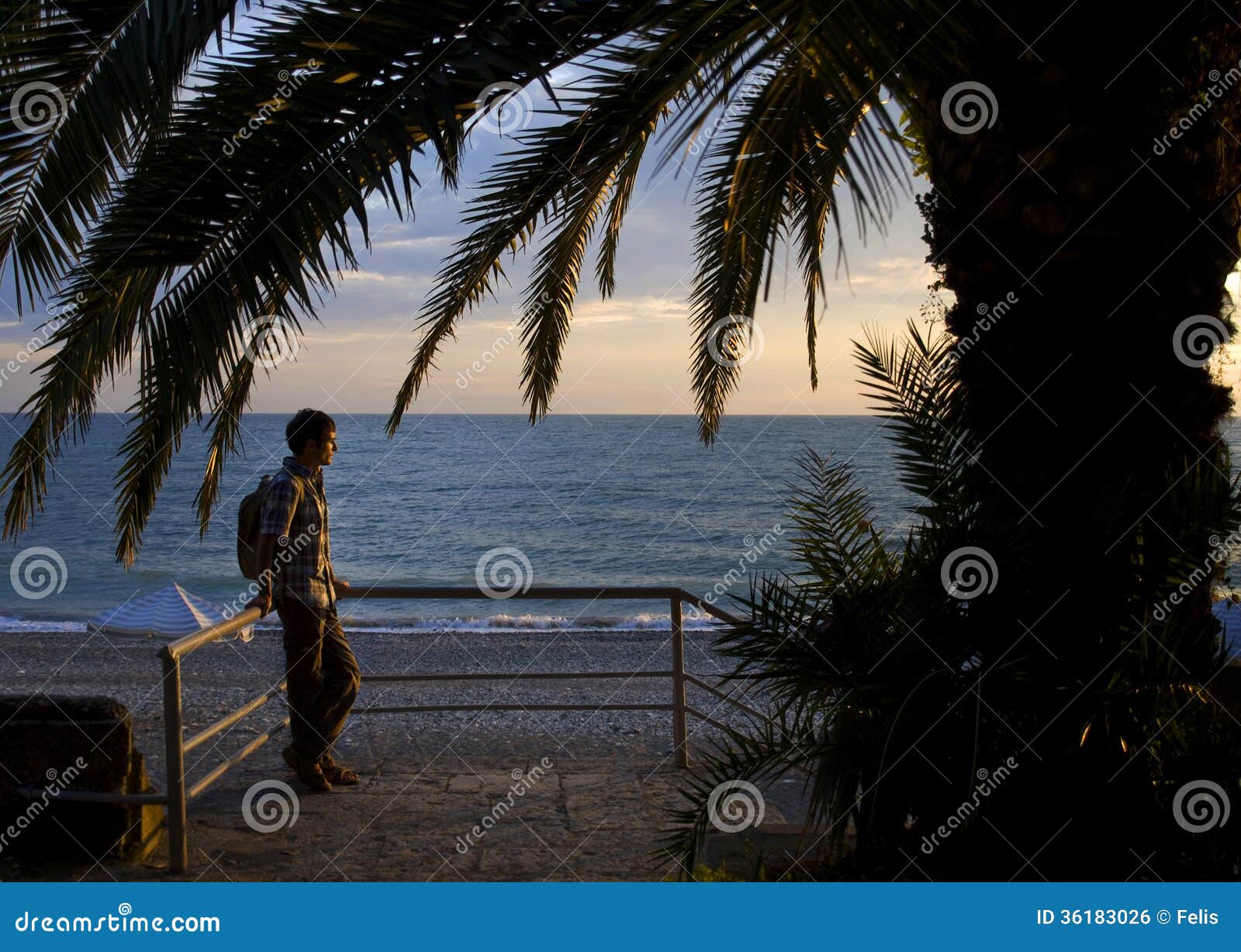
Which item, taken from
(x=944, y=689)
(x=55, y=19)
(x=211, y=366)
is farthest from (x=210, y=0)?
(x=944, y=689)

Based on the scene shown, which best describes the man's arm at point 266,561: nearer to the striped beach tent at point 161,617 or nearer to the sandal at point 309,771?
the sandal at point 309,771

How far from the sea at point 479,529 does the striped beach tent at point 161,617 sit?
135 centimetres

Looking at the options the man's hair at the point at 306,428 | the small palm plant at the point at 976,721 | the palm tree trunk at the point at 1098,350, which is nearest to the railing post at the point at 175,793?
the man's hair at the point at 306,428

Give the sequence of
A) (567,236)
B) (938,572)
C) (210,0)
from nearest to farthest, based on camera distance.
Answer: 1. (938,572)
2. (210,0)
3. (567,236)

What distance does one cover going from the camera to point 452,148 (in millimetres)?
2787

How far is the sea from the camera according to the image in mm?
24266

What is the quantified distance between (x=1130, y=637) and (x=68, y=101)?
3268 millimetres

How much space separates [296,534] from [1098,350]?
11.0 feet

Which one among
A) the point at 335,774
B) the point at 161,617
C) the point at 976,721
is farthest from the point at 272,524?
the point at 161,617

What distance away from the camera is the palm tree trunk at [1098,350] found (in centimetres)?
253

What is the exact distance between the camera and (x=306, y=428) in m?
4.64

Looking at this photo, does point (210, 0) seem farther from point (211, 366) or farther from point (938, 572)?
point (938, 572)

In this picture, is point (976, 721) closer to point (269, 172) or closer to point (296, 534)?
point (269, 172)

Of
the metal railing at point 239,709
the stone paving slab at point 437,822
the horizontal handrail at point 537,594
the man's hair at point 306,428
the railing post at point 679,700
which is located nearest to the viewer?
the metal railing at point 239,709
